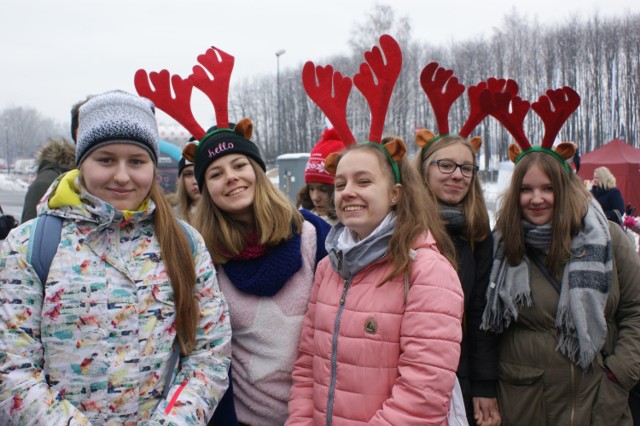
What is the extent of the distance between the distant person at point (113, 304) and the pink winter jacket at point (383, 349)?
0.38 m

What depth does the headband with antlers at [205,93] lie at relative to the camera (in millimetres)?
2469

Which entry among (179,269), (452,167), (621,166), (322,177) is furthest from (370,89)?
(621,166)

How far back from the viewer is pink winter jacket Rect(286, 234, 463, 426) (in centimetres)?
184

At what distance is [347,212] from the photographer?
2.14m

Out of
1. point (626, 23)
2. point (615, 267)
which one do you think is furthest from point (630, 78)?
point (615, 267)

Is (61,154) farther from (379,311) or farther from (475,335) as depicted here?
Result: (475,335)

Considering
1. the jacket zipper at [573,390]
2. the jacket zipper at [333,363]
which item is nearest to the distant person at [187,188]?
the jacket zipper at [333,363]

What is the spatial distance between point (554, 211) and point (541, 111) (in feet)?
1.88

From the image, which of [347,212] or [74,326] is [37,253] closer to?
[74,326]

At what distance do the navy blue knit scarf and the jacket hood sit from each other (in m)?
2.60

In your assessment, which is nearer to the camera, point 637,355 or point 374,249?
point 374,249

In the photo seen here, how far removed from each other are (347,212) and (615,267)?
1406mm

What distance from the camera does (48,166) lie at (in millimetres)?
4285

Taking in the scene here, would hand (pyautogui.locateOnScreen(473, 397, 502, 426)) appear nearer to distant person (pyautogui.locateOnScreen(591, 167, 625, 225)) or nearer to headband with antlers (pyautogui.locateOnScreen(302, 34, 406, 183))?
headband with antlers (pyautogui.locateOnScreen(302, 34, 406, 183))
